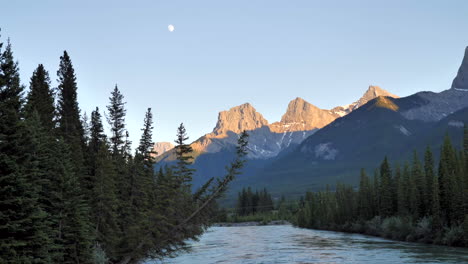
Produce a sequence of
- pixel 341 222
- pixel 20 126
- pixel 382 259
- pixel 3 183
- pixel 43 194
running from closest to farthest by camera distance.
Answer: pixel 3 183, pixel 20 126, pixel 43 194, pixel 382 259, pixel 341 222

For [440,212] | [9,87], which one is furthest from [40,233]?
[440,212]

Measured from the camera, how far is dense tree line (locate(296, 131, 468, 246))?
7319 cm

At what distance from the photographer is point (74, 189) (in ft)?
120

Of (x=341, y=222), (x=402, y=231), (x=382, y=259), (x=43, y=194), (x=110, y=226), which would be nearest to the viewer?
(x=43, y=194)

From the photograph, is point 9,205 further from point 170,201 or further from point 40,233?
point 170,201

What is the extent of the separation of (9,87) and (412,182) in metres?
83.8

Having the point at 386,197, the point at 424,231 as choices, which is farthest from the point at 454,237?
the point at 386,197

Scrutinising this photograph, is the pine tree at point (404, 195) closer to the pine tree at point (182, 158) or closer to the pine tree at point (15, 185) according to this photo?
the pine tree at point (182, 158)

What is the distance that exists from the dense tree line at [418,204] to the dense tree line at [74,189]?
151 feet

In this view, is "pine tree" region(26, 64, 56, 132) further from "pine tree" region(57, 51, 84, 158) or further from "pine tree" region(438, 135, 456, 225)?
"pine tree" region(438, 135, 456, 225)

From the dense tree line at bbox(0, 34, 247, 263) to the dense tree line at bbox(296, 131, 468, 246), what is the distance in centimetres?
4600

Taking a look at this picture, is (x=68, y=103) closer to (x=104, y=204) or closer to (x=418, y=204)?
(x=104, y=204)

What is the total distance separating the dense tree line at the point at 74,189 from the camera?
26109mm

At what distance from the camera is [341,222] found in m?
130
